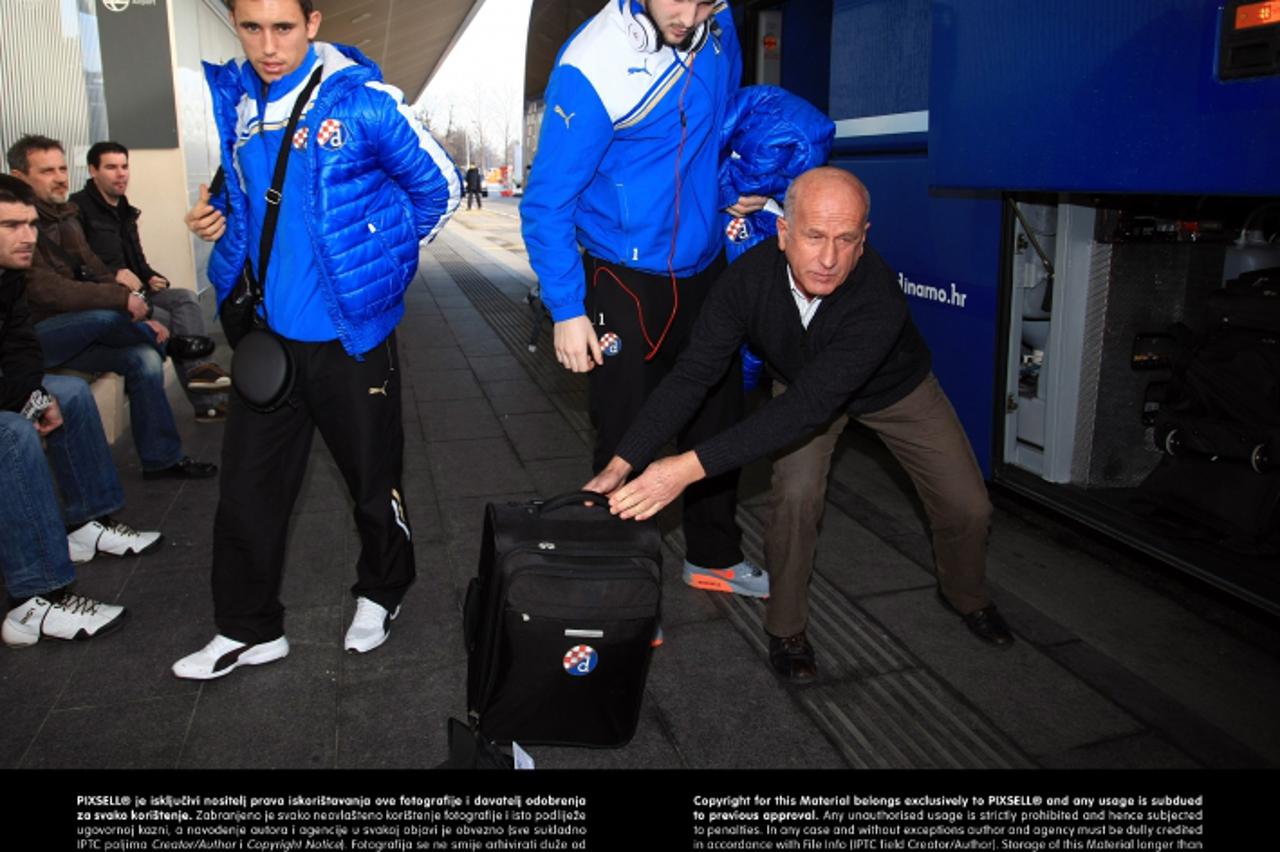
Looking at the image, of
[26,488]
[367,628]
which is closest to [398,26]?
[26,488]

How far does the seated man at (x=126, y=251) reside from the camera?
574 centimetres

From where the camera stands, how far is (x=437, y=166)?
9.82 feet

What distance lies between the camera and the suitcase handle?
2.48 meters

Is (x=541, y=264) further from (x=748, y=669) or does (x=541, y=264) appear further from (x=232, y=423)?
(x=748, y=669)

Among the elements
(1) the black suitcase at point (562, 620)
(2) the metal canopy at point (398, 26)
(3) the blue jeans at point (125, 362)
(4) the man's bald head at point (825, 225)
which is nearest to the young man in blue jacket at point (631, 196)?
(4) the man's bald head at point (825, 225)

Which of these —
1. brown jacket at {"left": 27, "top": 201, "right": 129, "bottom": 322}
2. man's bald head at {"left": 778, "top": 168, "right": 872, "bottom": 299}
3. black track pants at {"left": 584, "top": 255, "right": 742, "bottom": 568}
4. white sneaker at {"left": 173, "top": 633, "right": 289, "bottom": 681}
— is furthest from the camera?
brown jacket at {"left": 27, "top": 201, "right": 129, "bottom": 322}

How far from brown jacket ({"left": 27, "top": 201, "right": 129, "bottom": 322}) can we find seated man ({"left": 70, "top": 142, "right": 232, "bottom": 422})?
232mm

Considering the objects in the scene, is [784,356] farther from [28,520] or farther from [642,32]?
[28,520]

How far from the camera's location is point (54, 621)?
333 centimetres

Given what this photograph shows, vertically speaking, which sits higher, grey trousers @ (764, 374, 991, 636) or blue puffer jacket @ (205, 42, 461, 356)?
blue puffer jacket @ (205, 42, 461, 356)

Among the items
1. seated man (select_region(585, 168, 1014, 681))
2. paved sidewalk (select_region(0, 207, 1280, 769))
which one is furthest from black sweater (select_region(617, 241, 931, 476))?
paved sidewalk (select_region(0, 207, 1280, 769))

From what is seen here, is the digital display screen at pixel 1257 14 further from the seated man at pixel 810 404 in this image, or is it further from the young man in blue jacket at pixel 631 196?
the young man in blue jacket at pixel 631 196

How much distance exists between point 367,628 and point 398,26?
2890 centimetres

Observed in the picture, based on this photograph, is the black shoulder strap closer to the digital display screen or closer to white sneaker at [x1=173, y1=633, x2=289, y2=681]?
white sneaker at [x1=173, y1=633, x2=289, y2=681]
